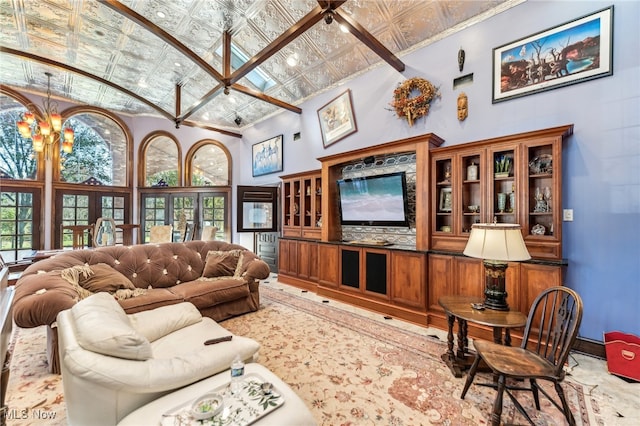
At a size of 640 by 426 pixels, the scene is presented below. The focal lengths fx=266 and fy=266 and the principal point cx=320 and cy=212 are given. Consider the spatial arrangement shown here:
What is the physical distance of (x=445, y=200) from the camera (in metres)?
3.50

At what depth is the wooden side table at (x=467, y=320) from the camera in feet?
6.69

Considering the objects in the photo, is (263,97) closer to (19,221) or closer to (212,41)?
(212,41)

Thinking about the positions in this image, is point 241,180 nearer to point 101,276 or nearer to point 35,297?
point 101,276

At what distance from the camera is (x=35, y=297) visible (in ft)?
6.88

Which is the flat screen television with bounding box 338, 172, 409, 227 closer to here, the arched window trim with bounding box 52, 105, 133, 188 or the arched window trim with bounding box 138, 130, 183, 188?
the arched window trim with bounding box 138, 130, 183, 188

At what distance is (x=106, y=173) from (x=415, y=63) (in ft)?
25.5

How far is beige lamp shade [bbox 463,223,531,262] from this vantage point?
2.17 meters

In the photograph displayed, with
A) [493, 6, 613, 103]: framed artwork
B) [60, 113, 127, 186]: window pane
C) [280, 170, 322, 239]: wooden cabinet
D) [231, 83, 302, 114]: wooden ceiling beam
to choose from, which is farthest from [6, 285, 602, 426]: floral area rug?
[60, 113, 127, 186]: window pane

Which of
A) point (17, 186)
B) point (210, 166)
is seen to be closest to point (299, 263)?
Answer: point (210, 166)

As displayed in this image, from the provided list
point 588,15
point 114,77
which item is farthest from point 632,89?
point 114,77

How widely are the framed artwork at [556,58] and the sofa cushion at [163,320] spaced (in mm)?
4116

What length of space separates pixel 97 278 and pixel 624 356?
16.5ft

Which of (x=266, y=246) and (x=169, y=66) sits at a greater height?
(x=169, y=66)

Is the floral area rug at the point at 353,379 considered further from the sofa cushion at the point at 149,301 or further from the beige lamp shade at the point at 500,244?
the beige lamp shade at the point at 500,244
